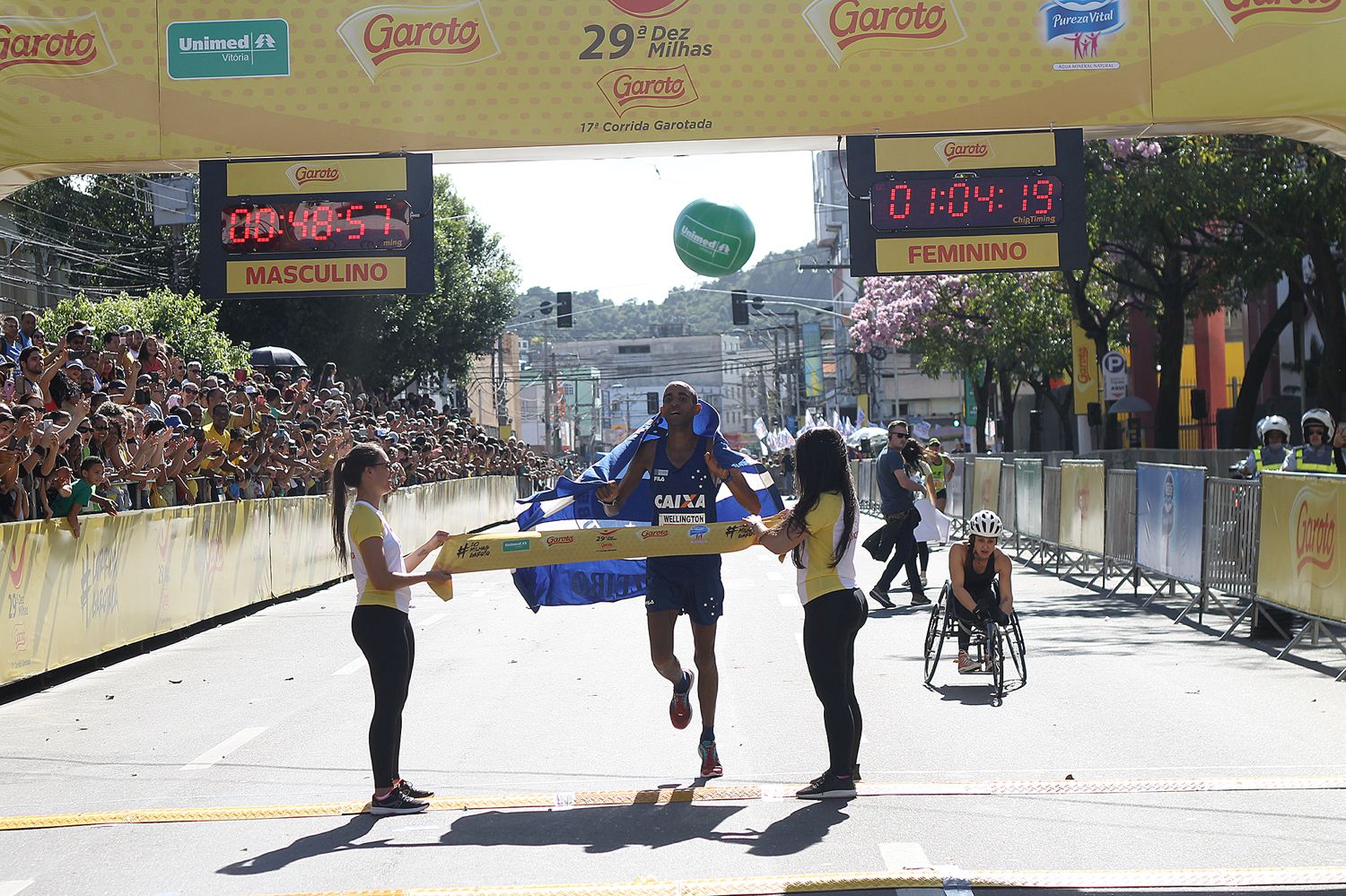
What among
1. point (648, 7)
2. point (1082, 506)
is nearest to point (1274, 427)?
point (1082, 506)

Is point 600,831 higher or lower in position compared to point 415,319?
lower

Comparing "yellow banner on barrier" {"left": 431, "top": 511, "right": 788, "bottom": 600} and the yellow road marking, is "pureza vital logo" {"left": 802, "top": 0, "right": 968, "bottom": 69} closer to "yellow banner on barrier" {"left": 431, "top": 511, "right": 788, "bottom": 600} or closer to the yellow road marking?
"yellow banner on barrier" {"left": 431, "top": 511, "right": 788, "bottom": 600}

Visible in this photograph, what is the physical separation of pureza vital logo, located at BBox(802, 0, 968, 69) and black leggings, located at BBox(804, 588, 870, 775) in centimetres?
459

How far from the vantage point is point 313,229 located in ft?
38.3

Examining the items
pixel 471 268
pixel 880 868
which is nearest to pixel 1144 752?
pixel 880 868

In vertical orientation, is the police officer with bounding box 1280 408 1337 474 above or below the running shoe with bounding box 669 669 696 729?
above

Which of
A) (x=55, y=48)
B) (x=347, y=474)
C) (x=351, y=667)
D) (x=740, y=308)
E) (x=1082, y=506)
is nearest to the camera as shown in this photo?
(x=347, y=474)

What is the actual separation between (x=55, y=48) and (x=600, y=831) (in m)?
6.76

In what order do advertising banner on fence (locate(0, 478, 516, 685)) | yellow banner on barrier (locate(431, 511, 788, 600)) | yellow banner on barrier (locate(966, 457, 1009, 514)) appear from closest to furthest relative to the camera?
yellow banner on barrier (locate(431, 511, 788, 600)), advertising banner on fence (locate(0, 478, 516, 685)), yellow banner on barrier (locate(966, 457, 1009, 514))

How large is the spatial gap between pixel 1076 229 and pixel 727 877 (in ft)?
23.0

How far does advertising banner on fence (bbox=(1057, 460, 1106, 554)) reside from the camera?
20.2 meters

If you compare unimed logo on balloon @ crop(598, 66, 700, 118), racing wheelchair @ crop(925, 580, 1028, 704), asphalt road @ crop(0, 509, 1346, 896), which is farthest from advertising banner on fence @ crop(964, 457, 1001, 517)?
unimed logo on balloon @ crop(598, 66, 700, 118)

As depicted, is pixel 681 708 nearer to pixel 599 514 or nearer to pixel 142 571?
pixel 599 514

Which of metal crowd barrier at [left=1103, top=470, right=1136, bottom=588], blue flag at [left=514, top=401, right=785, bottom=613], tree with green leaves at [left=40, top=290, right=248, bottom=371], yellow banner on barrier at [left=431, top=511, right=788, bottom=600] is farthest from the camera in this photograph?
tree with green leaves at [left=40, top=290, right=248, bottom=371]
